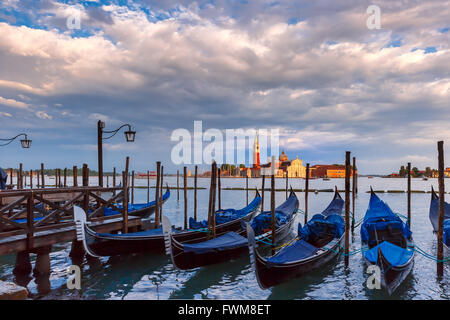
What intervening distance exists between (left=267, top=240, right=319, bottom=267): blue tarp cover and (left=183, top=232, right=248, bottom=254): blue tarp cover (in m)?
1.42

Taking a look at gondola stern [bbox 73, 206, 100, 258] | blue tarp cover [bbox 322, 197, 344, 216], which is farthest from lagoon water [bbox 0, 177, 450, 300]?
blue tarp cover [bbox 322, 197, 344, 216]

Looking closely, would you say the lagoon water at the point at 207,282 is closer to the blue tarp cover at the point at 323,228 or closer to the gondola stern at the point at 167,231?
the blue tarp cover at the point at 323,228

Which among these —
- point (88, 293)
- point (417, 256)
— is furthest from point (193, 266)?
point (417, 256)

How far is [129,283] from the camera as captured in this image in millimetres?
7234

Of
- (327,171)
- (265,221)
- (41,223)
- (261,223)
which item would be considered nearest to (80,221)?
(41,223)

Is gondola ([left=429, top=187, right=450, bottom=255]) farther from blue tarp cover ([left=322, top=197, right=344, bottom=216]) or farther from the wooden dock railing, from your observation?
the wooden dock railing

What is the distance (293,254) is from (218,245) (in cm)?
183

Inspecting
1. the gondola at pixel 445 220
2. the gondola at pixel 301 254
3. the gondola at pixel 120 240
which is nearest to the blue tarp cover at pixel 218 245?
the gondola at pixel 301 254

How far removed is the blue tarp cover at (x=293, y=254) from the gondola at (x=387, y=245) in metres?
1.21

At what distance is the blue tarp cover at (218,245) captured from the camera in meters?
7.28

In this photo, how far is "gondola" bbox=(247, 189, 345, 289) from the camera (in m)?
6.10

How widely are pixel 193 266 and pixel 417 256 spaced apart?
22.4 ft

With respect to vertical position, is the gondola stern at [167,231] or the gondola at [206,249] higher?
the gondola stern at [167,231]

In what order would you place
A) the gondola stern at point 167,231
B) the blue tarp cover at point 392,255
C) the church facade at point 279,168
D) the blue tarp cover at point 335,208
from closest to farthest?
1. the blue tarp cover at point 392,255
2. the gondola stern at point 167,231
3. the blue tarp cover at point 335,208
4. the church facade at point 279,168
